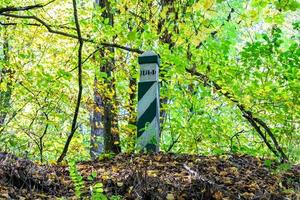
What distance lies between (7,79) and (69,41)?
2.57 metres

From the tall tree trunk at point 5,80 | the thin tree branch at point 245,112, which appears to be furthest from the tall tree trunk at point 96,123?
the thin tree branch at point 245,112

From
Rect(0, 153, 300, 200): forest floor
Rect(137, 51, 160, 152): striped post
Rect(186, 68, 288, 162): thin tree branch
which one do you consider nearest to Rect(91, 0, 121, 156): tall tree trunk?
Rect(186, 68, 288, 162): thin tree branch

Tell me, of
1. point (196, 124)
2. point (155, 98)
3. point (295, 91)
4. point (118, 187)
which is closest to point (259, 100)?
point (295, 91)

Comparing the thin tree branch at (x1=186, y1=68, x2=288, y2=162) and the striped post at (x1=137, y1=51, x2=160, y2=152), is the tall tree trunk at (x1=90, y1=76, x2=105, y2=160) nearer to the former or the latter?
the thin tree branch at (x1=186, y1=68, x2=288, y2=162)

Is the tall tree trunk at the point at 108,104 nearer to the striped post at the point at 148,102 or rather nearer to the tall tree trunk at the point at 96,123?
the tall tree trunk at the point at 96,123

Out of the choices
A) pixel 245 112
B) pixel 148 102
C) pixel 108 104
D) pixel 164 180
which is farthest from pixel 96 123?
pixel 164 180

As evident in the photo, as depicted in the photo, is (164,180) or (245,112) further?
(245,112)

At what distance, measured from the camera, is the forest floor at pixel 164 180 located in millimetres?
2793

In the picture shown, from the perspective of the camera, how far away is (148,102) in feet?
16.7

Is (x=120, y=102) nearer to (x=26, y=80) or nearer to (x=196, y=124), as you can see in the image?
(x=26, y=80)

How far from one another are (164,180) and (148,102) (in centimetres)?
209

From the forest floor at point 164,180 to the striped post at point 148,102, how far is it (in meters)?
0.69

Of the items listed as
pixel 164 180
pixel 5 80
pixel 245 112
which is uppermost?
pixel 5 80

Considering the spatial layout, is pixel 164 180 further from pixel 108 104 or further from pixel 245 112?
pixel 108 104
